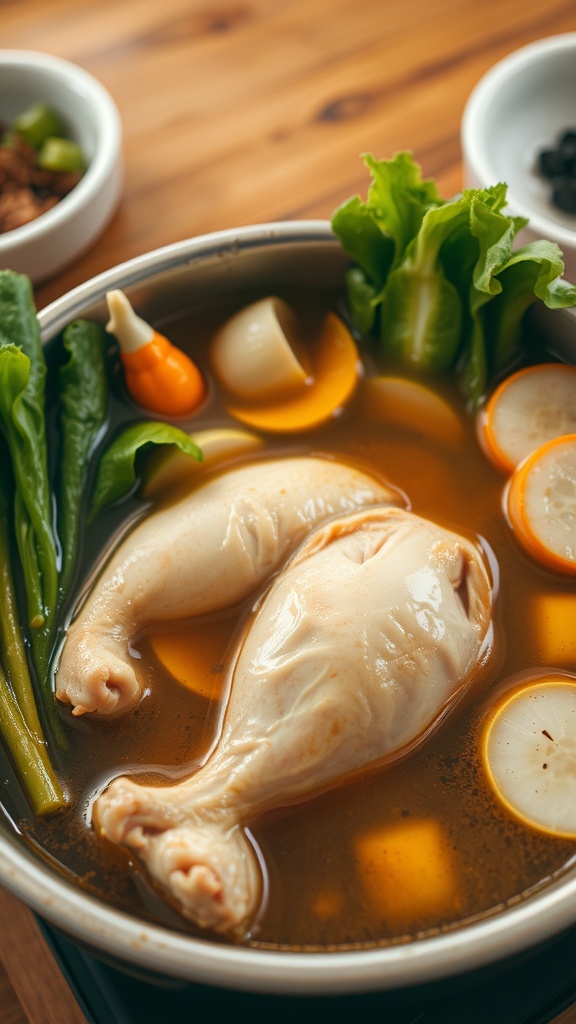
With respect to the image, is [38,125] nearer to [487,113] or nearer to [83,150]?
[83,150]

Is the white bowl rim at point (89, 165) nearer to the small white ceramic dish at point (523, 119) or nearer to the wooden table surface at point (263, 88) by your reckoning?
the wooden table surface at point (263, 88)

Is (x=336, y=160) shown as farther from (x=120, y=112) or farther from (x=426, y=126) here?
(x=120, y=112)

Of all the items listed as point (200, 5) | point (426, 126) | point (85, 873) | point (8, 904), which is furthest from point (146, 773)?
point (200, 5)

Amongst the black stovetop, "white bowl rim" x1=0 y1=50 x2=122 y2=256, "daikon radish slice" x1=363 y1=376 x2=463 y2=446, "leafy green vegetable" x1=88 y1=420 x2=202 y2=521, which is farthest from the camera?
"white bowl rim" x1=0 y1=50 x2=122 y2=256

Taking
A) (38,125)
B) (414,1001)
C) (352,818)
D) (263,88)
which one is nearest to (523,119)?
(263,88)

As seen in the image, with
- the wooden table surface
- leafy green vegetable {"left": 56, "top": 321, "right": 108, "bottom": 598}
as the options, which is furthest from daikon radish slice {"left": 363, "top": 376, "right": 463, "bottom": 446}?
the wooden table surface

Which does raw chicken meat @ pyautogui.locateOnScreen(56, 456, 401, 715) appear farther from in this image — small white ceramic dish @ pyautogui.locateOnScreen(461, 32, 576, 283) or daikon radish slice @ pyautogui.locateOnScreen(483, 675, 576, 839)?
small white ceramic dish @ pyautogui.locateOnScreen(461, 32, 576, 283)
